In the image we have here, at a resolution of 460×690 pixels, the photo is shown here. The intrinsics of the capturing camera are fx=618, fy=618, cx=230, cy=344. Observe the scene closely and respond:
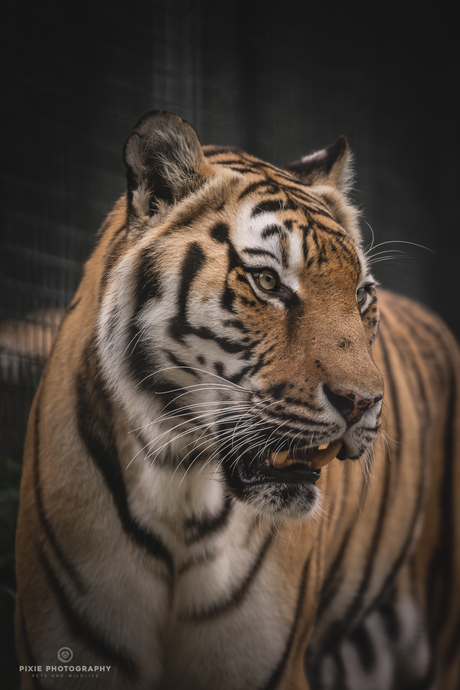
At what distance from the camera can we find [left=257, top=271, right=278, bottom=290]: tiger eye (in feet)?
2.73

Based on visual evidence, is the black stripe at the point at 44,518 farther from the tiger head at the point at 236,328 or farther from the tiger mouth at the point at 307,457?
the tiger mouth at the point at 307,457

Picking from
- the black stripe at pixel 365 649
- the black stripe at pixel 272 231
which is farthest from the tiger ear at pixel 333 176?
the black stripe at pixel 365 649

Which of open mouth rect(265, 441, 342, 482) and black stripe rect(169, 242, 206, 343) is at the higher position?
black stripe rect(169, 242, 206, 343)

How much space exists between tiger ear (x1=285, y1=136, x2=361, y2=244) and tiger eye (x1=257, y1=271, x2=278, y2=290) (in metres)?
0.32

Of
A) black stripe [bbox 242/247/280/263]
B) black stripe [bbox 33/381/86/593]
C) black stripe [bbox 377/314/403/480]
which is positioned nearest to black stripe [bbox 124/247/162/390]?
black stripe [bbox 242/247/280/263]

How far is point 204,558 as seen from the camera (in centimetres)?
96

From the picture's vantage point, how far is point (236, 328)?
32.3 inches

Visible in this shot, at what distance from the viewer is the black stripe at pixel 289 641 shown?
96 centimetres

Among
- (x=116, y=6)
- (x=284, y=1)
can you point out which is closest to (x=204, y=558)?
(x=116, y=6)

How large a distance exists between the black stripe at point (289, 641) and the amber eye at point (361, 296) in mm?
441

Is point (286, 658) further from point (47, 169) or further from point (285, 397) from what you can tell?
point (47, 169)

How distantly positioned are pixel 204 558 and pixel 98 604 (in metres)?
0.17

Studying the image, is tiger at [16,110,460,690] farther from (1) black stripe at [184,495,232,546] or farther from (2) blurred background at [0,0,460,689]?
(2) blurred background at [0,0,460,689]

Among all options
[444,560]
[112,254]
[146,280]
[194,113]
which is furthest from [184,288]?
[444,560]
